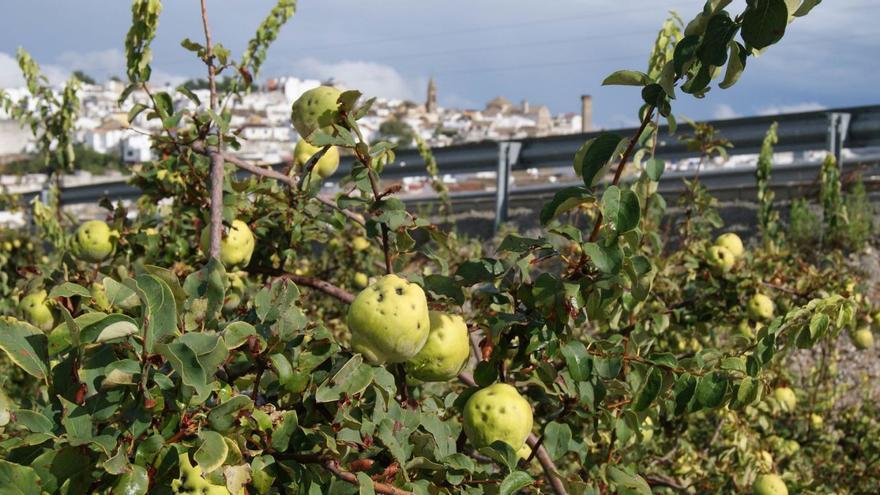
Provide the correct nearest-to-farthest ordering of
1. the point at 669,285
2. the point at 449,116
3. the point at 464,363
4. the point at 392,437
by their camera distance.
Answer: the point at 392,437, the point at 464,363, the point at 669,285, the point at 449,116

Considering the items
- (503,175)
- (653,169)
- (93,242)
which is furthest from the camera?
(503,175)

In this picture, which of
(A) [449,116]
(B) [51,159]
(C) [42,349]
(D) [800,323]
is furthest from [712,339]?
(A) [449,116]

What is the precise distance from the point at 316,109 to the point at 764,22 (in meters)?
0.78

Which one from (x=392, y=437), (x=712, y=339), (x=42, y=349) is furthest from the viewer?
(x=712, y=339)

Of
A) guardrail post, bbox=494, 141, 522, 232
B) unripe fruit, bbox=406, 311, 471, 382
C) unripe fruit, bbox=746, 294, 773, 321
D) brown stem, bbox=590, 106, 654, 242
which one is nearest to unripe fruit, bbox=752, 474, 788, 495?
unripe fruit, bbox=746, 294, 773, 321

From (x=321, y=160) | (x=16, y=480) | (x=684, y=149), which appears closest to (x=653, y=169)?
(x=321, y=160)

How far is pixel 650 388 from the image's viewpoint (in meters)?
1.92

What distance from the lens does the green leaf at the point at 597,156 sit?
64.1 inches

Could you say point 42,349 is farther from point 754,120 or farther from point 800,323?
point 754,120

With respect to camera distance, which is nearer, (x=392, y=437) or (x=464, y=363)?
(x=392, y=437)

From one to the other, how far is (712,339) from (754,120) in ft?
14.0

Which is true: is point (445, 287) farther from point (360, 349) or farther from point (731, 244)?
point (731, 244)

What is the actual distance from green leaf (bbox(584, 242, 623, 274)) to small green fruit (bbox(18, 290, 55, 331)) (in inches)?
60.0

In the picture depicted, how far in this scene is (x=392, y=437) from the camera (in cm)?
163
